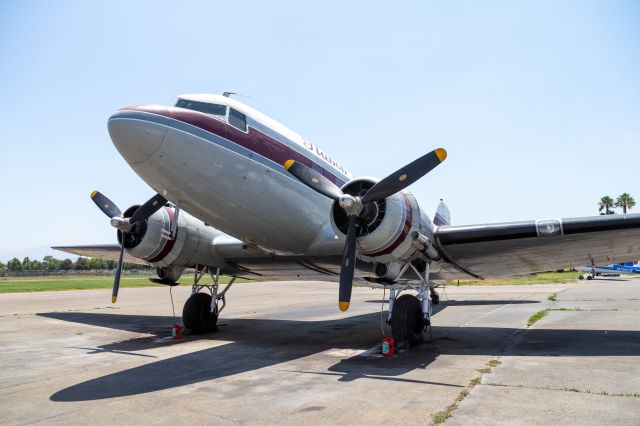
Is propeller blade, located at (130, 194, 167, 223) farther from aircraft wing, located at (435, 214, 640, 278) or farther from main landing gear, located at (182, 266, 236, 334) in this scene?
aircraft wing, located at (435, 214, 640, 278)

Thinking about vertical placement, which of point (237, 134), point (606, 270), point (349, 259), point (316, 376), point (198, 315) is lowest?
point (606, 270)

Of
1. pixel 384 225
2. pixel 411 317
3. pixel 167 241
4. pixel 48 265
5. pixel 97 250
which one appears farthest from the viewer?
pixel 48 265

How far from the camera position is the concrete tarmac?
541cm

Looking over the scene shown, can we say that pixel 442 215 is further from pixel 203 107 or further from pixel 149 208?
pixel 203 107

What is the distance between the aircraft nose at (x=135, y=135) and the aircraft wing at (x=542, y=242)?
256 inches

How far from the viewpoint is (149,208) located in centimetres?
1241

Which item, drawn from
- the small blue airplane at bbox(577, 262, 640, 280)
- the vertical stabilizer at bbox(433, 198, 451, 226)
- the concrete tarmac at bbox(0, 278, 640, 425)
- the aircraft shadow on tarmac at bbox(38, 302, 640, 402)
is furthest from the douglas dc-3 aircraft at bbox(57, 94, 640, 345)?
the small blue airplane at bbox(577, 262, 640, 280)

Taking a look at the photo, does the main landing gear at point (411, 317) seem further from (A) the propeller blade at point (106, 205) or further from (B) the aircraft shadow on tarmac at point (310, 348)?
(A) the propeller blade at point (106, 205)

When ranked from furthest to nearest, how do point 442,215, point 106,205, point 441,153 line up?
point 442,215 < point 106,205 < point 441,153

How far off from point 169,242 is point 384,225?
6.65 m

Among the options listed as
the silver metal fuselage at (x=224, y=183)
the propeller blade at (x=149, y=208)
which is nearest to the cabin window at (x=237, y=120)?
the silver metal fuselage at (x=224, y=183)

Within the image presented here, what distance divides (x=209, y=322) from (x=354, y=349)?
209 inches

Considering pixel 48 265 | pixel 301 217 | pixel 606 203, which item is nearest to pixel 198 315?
pixel 301 217

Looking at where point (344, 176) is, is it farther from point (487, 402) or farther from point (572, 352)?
point (487, 402)
